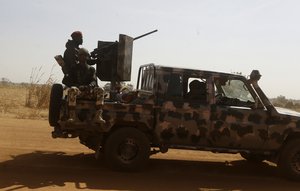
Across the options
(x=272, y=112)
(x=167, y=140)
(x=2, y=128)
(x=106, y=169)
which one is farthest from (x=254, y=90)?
(x=2, y=128)

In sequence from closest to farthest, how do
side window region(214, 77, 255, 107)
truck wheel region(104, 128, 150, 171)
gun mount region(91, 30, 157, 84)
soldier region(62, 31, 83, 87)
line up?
1. truck wheel region(104, 128, 150, 171)
2. side window region(214, 77, 255, 107)
3. soldier region(62, 31, 83, 87)
4. gun mount region(91, 30, 157, 84)

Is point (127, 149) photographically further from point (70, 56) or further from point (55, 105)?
point (70, 56)

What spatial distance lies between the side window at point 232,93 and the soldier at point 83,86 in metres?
2.39

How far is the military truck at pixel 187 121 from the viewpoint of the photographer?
902cm

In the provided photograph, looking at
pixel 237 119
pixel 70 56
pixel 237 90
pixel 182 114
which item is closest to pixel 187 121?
pixel 182 114

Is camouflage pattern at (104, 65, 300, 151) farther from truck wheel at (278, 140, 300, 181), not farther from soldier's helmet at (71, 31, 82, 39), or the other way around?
soldier's helmet at (71, 31, 82, 39)

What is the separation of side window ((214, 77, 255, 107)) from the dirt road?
1527mm

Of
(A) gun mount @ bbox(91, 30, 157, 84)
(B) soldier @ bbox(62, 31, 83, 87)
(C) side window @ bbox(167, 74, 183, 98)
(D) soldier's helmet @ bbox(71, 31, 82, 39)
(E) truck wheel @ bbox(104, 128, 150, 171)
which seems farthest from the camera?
(A) gun mount @ bbox(91, 30, 157, 84)

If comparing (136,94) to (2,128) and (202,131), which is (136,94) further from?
(2,128)

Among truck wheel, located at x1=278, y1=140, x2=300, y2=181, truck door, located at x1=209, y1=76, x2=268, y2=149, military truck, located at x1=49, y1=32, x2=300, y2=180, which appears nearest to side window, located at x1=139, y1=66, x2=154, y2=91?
military truck, located at x1=49, y1=32, x2=300, y2=180

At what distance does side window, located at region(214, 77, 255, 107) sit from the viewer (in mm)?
9445

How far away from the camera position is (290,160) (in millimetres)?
9484

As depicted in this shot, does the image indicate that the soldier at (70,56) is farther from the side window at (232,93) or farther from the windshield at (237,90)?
the windshield at (237,90)

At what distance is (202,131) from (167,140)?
715 mm
